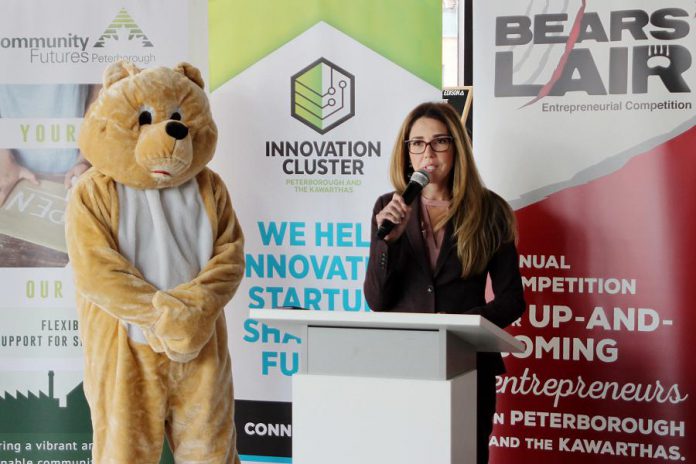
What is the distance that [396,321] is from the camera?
2158mm

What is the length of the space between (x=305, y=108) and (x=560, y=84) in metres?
1.10

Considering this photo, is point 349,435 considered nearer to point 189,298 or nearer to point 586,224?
point 189,298

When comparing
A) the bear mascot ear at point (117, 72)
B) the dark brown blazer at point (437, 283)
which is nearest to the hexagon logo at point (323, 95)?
the bear mascot ear at point (117, 72)

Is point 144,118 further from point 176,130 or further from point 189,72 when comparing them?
point 189,72

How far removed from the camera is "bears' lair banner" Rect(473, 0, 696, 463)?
368cm

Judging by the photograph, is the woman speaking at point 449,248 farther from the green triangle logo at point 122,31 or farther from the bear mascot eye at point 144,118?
the green triangle logo at point 122,31

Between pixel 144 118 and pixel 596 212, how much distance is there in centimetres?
185

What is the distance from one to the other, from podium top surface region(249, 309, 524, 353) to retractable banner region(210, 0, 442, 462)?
67.6 inches

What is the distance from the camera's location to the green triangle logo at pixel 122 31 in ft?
13.5

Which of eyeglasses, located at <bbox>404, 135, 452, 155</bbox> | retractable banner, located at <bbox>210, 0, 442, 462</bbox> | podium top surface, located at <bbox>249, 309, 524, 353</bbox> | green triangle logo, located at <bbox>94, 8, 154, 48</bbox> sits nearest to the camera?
podium top surface, located at <bbox>249, 309, 524, 353</bbox>

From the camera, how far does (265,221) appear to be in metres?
4.10

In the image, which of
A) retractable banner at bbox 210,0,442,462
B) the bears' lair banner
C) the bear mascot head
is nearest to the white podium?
the bear mascot head

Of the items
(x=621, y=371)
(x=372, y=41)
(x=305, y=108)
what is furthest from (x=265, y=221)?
(x=621, y=371)

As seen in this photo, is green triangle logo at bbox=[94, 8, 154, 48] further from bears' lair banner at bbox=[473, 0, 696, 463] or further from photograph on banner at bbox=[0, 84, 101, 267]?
bears' lair banner at bbox=[473, 0, 696, 463]
